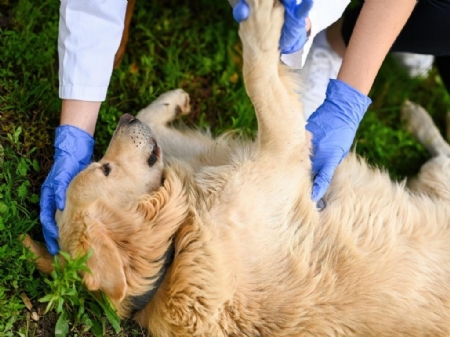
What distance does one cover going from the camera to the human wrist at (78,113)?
2.84m

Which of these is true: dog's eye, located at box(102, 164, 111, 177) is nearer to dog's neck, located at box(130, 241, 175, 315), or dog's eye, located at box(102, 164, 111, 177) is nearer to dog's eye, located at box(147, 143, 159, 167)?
dog's eye, located at box(147, 143, 159, 167)

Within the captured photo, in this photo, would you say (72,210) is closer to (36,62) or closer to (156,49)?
(36,62)

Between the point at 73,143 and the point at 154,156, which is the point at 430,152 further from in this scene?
the point at 73,143

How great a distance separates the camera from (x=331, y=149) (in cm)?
283

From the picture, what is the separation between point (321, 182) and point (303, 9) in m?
0.96

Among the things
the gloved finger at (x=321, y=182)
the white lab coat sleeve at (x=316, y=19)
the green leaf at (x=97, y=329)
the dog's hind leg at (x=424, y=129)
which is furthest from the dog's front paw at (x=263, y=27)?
the dog's hind leg at (x=424, y=129)

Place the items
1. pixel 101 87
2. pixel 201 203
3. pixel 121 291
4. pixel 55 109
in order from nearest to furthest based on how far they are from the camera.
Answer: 1. pixel 121 291
2. pixel 201 203
3. pixel 101 87
4. pixel 55 109

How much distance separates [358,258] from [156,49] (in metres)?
2.20

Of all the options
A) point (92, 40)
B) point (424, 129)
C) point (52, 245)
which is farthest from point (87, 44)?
point (424, 129)

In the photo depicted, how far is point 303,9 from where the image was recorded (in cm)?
227

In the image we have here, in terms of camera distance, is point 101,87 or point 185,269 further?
point 101,87

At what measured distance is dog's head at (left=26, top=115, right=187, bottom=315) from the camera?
91.7 inches

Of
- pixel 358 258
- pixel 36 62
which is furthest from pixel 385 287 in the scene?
pixel 36 62

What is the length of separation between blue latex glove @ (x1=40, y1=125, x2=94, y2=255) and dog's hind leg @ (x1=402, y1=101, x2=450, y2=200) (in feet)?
7.54
